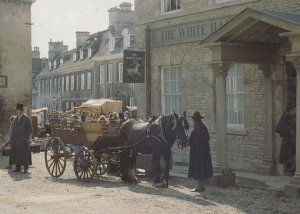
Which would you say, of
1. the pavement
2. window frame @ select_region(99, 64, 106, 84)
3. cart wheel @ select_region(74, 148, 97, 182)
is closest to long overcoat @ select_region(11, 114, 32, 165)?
cart wheel @ select_region(74, 148, 97, 182)

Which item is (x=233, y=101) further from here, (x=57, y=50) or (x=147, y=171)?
(x=57, y=50)

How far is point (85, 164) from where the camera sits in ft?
41.5

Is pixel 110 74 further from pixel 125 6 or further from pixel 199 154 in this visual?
pixel 199 154

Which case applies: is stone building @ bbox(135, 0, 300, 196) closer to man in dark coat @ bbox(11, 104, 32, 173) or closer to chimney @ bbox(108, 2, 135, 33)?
man in dark coat @ bbox(11, 104, 32, 173)

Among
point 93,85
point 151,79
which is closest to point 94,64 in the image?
point 93,85

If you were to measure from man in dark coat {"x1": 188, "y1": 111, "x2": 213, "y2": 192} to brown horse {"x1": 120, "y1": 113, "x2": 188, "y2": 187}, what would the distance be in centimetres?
24

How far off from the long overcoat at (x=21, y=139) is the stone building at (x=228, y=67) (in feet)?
15.2

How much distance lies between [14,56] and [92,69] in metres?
24.0

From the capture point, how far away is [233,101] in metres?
14.9

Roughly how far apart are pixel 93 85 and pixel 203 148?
37.5 m

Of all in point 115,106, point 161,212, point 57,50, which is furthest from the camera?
point 57,50

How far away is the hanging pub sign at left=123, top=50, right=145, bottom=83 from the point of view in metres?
17.2

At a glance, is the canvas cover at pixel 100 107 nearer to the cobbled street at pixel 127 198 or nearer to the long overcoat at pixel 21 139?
the long overcoat at pixel 21 139

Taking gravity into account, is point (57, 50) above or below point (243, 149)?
above
